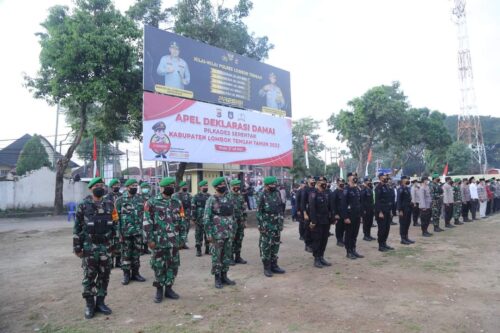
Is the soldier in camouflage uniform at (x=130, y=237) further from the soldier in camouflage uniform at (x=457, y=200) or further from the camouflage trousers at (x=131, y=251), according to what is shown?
the soldier in camouflage uniform at (x=457, y=200)

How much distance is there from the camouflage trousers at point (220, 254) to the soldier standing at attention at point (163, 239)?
692 millimetres

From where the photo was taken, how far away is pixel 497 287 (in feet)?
17.7

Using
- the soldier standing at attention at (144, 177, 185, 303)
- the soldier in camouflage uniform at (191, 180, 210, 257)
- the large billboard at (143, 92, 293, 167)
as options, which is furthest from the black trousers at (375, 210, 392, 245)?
the large billboard at (143, 92, 293, 167)

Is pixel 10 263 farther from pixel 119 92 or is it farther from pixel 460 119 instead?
pixel 460 119

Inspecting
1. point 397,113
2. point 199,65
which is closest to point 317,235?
point 199,65

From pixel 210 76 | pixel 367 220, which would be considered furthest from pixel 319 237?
pixel 210 76

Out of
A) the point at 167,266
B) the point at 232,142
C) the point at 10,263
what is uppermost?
the point at 232,142

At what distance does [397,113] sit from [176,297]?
27735mm

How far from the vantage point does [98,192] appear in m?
4.83

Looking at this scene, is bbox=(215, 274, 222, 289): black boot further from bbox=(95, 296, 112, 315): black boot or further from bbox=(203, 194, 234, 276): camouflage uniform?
bbox=(95, 296, 112, 315): black boot

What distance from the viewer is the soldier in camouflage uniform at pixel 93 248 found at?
4.55 metres

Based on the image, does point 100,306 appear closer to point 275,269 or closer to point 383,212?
point 275,269

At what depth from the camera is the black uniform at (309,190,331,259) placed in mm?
6770

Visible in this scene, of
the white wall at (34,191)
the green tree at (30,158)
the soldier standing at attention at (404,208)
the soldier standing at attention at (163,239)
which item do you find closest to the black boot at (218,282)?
the soldier standing at attention at (163,239)
